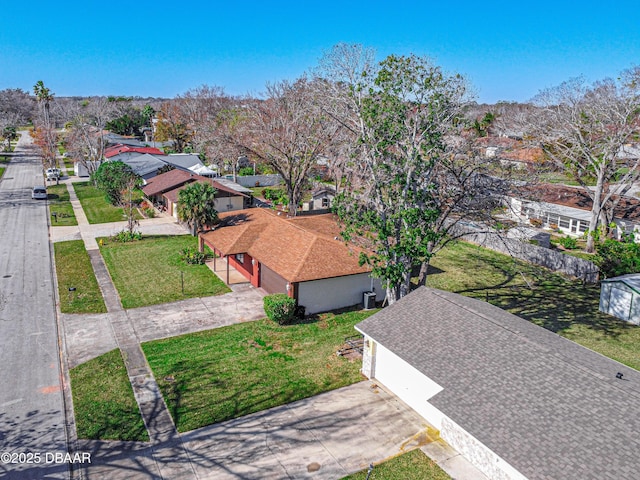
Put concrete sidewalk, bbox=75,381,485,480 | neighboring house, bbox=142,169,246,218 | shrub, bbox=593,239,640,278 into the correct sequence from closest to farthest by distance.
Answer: concrete sidewalk, bbox=75,381,485,480 < shrub, bbox=593,239,640,278 < neighboring house, bbox=142,169,246,218

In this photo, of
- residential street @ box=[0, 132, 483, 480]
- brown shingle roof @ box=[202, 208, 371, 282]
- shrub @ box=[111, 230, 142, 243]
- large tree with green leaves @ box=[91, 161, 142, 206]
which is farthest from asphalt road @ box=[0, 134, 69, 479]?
brown shingle roof @ box=[202, 208, 371, 282]

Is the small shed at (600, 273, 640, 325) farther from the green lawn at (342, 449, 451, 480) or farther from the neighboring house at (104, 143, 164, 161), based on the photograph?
the neighboring house at (104, 143, 164, 161)

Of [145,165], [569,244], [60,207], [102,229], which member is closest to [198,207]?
[102,229]

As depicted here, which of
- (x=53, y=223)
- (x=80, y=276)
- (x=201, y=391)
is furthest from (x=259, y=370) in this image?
(x=53, y=223)

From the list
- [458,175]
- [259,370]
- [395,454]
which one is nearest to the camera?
[395,454]

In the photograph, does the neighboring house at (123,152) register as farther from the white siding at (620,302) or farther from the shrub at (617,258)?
the white siding at (620,302)

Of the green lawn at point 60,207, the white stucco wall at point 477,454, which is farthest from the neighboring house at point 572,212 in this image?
the green lawn at point 60,207

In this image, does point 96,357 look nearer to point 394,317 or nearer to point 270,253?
point 270,253
